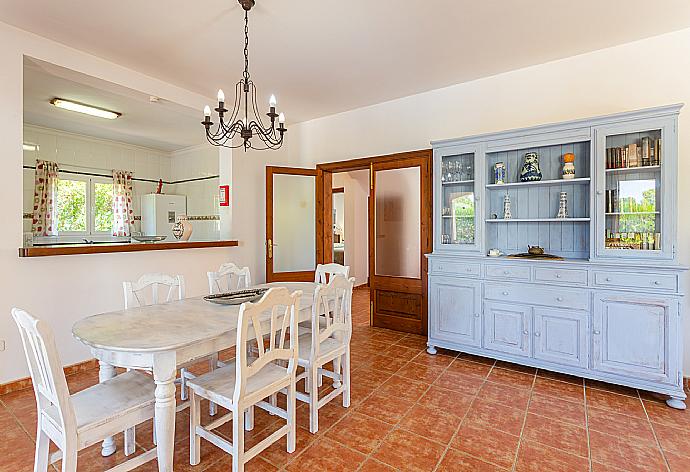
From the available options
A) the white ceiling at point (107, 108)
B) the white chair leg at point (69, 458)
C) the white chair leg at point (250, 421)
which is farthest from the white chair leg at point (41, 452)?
the white ceiling at point (107, 108)

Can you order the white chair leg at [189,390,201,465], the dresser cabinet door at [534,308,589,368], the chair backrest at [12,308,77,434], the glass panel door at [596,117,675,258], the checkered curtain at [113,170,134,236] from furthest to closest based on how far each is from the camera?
the checkered curtain at [113,170,134,236] → the dresser cabinet door at [534,308,589,368] → the glass panel door at [596,117,675,258] → the white chair leg at [189,390,201,465] → the chair backrest at [12,308,77,434]

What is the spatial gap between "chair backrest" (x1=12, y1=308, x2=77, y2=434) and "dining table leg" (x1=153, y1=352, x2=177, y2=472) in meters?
0.31

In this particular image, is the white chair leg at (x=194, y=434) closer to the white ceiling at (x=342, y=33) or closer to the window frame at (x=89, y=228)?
the white ceiling at (x=342, y=33)

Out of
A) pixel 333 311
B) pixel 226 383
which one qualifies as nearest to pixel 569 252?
pixel 333 311

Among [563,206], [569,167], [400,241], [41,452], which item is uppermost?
[569,167]

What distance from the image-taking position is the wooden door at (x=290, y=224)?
4887mm

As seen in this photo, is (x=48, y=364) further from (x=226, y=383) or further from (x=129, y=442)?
(x=129, y=442)

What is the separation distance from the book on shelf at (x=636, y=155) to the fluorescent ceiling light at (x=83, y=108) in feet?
18.8

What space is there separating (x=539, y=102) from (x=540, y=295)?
6.35 ft

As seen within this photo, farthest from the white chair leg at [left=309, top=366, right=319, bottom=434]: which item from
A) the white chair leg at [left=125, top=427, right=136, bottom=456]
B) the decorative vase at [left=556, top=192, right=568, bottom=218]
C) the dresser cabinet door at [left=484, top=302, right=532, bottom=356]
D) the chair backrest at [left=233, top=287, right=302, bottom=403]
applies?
the decorative vase at [left=556, top=192, right=568, bottom=218]

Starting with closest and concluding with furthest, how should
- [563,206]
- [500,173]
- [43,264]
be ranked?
[43,264] < [563,206] < [500,173]

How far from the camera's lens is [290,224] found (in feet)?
16.9

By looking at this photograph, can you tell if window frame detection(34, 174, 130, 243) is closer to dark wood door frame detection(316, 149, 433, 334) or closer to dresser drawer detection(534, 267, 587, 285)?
dark wood door frame detection(316, 149, 433, 334)

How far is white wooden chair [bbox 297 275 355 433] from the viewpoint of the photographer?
223 cm
